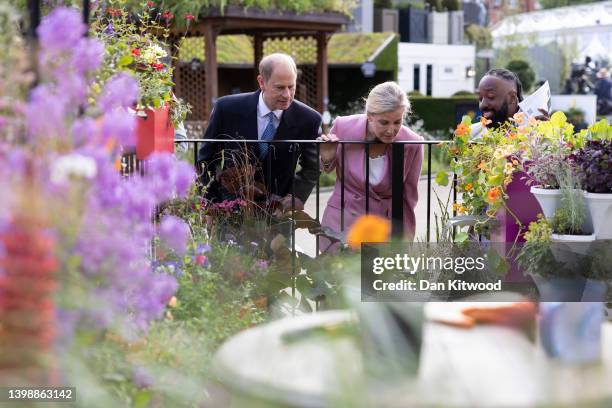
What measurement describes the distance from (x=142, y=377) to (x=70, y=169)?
0.75m

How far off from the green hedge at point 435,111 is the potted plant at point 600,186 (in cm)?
2024

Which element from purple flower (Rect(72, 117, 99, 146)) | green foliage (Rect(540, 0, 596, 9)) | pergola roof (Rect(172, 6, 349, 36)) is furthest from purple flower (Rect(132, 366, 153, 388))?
green foliage (Rect(540, 0, 596, 9))

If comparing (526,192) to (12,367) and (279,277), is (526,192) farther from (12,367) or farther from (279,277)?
(12,367)

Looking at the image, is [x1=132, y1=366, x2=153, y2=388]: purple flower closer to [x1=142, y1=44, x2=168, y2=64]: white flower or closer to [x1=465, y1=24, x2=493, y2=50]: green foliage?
[x1=142, y1=44, x2=168, y2=64]: white flower

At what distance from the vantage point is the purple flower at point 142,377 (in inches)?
101

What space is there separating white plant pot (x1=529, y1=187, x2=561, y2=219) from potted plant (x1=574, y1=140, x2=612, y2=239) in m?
0.13

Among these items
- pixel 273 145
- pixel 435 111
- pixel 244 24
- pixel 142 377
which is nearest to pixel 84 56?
pixel 142 377

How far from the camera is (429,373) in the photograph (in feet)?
6.88

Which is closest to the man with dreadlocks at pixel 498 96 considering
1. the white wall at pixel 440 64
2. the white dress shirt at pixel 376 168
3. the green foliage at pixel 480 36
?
the white dress shirt at pixel 376 168

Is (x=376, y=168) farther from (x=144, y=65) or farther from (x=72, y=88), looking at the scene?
(x=72, y=88)

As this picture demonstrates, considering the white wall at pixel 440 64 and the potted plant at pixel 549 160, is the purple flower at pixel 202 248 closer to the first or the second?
the potted plant at pixel 549 160

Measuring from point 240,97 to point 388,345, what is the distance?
147 inches

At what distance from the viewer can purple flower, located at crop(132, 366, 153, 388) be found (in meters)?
2.57

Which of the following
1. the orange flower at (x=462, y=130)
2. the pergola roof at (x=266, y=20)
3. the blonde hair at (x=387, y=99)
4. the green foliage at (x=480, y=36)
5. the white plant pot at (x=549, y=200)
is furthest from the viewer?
the green foliage at (x=480, y=36)
